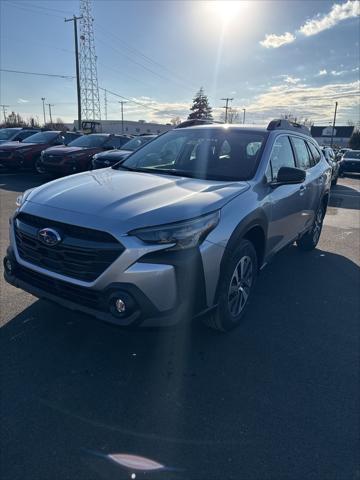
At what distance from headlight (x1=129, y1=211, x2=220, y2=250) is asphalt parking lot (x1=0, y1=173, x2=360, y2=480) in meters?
0.61

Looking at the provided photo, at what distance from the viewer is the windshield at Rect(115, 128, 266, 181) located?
3589mm

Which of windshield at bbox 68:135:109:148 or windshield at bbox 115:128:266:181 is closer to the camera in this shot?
windshield at bbox 115:128:266:181

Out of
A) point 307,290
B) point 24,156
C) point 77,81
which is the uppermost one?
point 77,81

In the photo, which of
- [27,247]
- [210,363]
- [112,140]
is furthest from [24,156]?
[210,363]

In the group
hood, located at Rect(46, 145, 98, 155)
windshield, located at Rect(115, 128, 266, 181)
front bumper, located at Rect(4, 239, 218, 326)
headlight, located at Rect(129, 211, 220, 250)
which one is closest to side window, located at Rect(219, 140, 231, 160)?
windshield, located at Rect(115, 128, 266, 181)

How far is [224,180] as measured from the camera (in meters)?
3.38

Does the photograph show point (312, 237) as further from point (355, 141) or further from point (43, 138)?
point (355, 141)

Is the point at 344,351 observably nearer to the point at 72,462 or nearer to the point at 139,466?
the point at 139,466

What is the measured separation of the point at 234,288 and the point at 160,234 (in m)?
1.10

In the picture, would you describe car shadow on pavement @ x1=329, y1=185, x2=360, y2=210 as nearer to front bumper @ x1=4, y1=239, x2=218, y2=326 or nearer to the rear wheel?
the rear wheel

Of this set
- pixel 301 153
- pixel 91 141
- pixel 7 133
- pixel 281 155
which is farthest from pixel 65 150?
pixel 281 155

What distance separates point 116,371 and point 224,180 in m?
1.88

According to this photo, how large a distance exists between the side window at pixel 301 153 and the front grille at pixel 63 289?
3288 millimetres

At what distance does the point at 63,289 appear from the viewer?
2629mm
